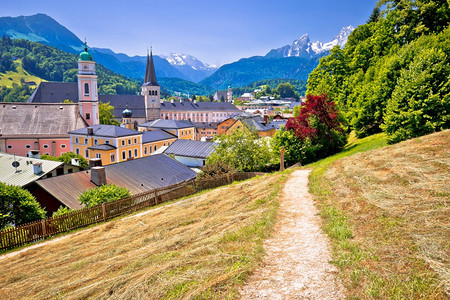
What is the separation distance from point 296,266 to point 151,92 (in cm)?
12249

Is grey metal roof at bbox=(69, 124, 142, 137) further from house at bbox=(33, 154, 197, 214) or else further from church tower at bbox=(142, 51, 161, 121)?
church tower at bbox=(142, 51, 161, 121)

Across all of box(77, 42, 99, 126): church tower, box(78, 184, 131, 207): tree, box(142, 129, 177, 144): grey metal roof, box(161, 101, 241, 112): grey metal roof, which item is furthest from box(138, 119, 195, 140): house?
box(161, 101, 241, 112): grey metal roof

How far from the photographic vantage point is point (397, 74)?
2572 centimetres

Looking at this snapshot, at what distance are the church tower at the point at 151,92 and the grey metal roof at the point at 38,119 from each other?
196 feet

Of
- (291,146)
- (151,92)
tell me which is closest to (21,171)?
(291,146)

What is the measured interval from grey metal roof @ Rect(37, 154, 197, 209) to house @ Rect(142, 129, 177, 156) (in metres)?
25.9

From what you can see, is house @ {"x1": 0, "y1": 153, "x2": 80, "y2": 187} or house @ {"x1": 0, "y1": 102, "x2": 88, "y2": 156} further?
house @ {"x1": 0, "y1": 102, "x2": 88, "y2": 156}

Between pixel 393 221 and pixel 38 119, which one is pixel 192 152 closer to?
pixel 393 221

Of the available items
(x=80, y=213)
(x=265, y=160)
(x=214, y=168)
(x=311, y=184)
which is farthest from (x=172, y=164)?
(x=311, y=184)

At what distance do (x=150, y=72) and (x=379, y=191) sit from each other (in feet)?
384

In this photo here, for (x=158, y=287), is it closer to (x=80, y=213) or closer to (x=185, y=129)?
(x=80, y=213)

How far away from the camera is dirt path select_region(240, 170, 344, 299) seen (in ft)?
21.1

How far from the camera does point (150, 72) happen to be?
11831cm

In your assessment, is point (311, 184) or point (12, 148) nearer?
point (311, 184)
